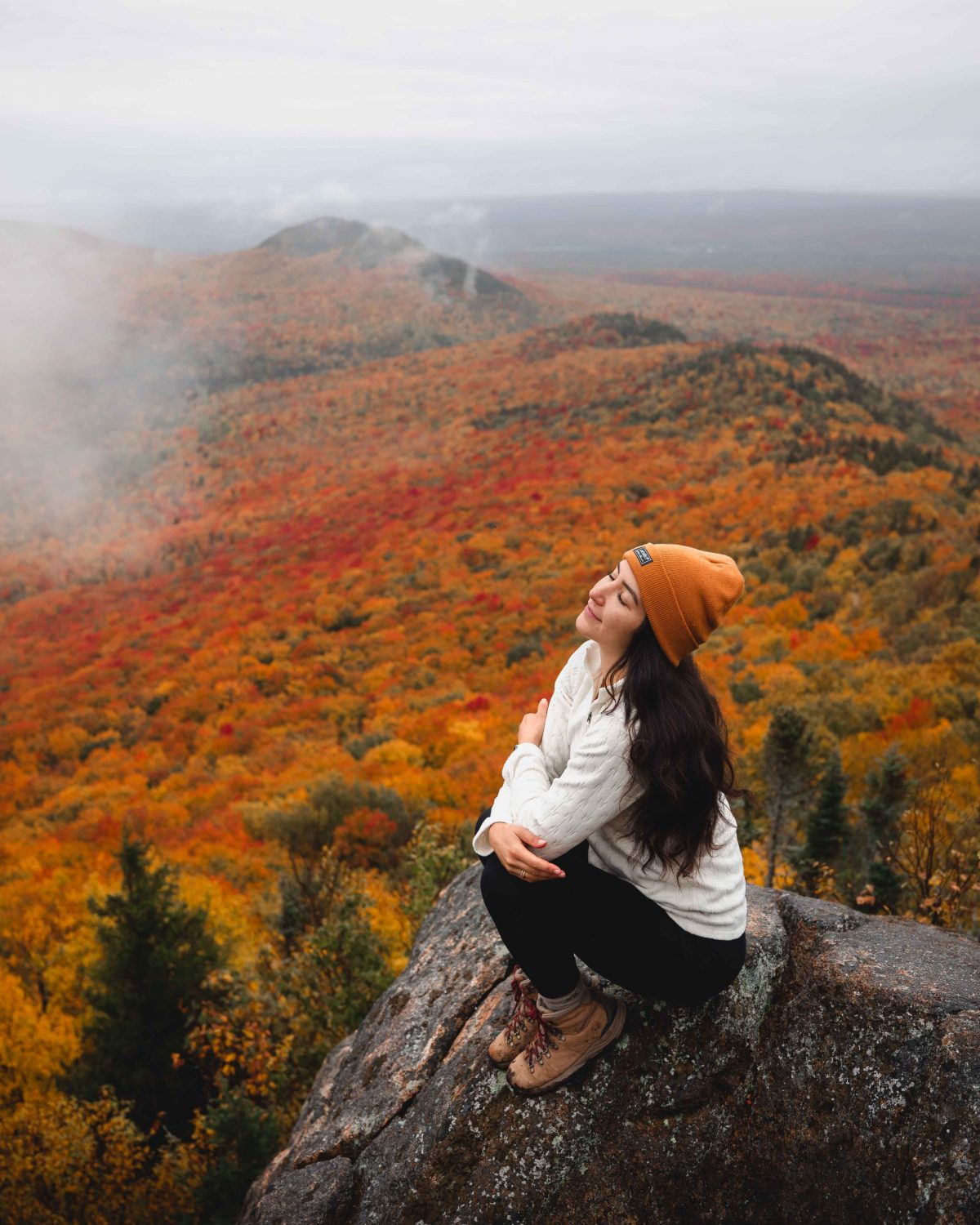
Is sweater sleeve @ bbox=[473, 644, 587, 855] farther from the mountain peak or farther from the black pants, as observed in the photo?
the mountain peak

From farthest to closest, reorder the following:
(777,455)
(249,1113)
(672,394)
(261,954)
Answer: (672,394), (777,455), (261,954), (249,1113)

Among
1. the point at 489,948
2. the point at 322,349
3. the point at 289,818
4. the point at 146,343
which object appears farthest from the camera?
the point at 146,343

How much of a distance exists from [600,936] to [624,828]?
0.48m

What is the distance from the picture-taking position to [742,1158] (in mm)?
3025

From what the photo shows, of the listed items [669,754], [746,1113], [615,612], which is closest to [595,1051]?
[746,1113]

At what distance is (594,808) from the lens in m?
2.67

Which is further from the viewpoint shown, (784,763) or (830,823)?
(784,763)

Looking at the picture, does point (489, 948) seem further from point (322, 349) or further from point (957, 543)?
point (322, 349)

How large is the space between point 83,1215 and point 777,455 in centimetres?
4661

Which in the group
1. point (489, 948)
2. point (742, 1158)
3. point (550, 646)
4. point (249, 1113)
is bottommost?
point (550, 646)

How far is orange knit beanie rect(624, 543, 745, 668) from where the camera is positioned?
2580 mm

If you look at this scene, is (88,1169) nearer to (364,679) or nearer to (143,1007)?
(143,1007)

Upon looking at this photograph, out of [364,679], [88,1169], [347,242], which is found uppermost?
[347,242]

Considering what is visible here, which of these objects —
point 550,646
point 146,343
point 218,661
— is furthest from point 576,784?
point 146,343
